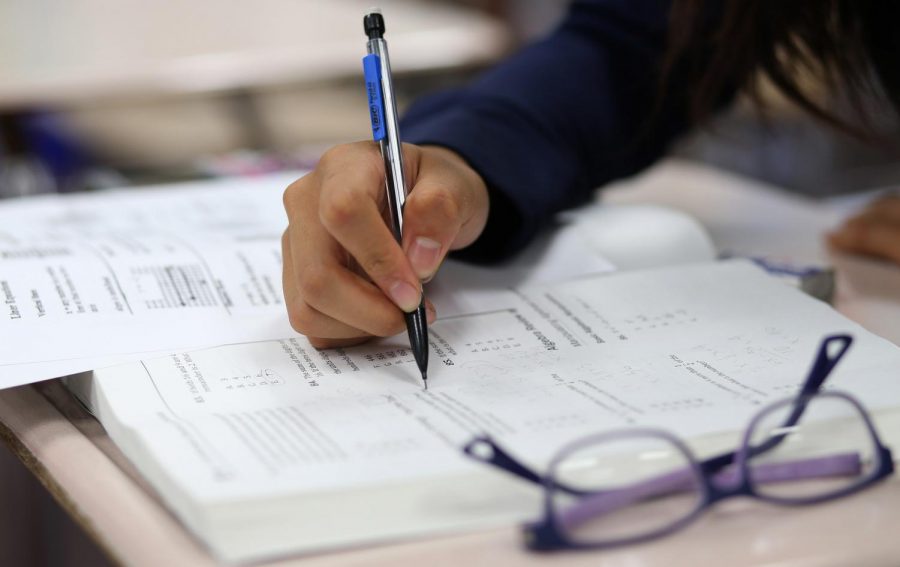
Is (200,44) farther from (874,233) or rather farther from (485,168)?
(874,233)

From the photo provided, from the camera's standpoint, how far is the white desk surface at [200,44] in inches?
60.2

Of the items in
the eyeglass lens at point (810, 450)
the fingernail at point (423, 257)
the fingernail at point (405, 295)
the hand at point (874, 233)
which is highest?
the fingernail at point (423, 257)

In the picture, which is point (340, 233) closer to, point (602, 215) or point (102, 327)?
point (102, 327)

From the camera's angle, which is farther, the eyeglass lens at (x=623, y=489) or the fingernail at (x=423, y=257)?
the fingernail at (x=423, y=257)

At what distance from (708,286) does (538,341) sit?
0.14m

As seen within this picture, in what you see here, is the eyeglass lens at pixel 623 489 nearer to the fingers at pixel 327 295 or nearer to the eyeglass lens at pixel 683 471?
the eyeglass lens at pixel 683 471

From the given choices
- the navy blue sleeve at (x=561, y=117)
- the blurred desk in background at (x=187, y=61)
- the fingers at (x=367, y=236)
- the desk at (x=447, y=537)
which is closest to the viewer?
the desk at (x=447, y=537)

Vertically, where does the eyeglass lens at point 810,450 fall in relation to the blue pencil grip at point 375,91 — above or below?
below

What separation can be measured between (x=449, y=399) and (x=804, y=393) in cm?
17

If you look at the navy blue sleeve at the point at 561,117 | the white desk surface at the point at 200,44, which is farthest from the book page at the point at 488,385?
the white desk surface at the point at 200,44

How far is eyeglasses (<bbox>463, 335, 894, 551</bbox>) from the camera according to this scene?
382mm

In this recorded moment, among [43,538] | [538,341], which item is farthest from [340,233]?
[43,538]

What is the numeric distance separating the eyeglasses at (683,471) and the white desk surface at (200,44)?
1262mm

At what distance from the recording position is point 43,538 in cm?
112
